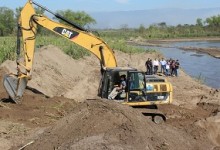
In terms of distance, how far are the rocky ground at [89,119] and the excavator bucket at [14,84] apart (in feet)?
1.84

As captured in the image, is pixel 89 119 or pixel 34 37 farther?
pixel 34 37

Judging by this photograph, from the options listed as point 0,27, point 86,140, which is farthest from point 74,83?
point 0,27

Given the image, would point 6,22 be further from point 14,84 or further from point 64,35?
point 14,84

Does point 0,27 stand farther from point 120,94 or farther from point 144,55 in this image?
point 120,94

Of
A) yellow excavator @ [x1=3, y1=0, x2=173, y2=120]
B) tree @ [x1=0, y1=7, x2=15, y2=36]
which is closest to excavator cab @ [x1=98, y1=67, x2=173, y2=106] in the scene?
yellow excavator @ [x1=3, y1=0, x2=173, y2=120]

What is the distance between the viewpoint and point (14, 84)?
629 inches

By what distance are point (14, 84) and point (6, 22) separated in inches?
2500

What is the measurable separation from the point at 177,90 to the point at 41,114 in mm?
10535

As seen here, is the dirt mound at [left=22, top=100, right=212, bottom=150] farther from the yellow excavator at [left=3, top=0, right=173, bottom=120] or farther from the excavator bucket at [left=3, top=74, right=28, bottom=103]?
the excavator bucket at [left=3, top=74, right=28, bottom=103]

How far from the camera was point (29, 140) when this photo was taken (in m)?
11.8

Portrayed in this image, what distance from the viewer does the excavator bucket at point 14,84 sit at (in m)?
15.9

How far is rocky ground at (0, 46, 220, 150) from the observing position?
34.3 ft

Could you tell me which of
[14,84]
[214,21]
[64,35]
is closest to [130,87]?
A: [64,35]

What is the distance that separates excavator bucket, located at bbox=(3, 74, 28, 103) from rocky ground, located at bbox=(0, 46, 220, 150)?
56 cm
